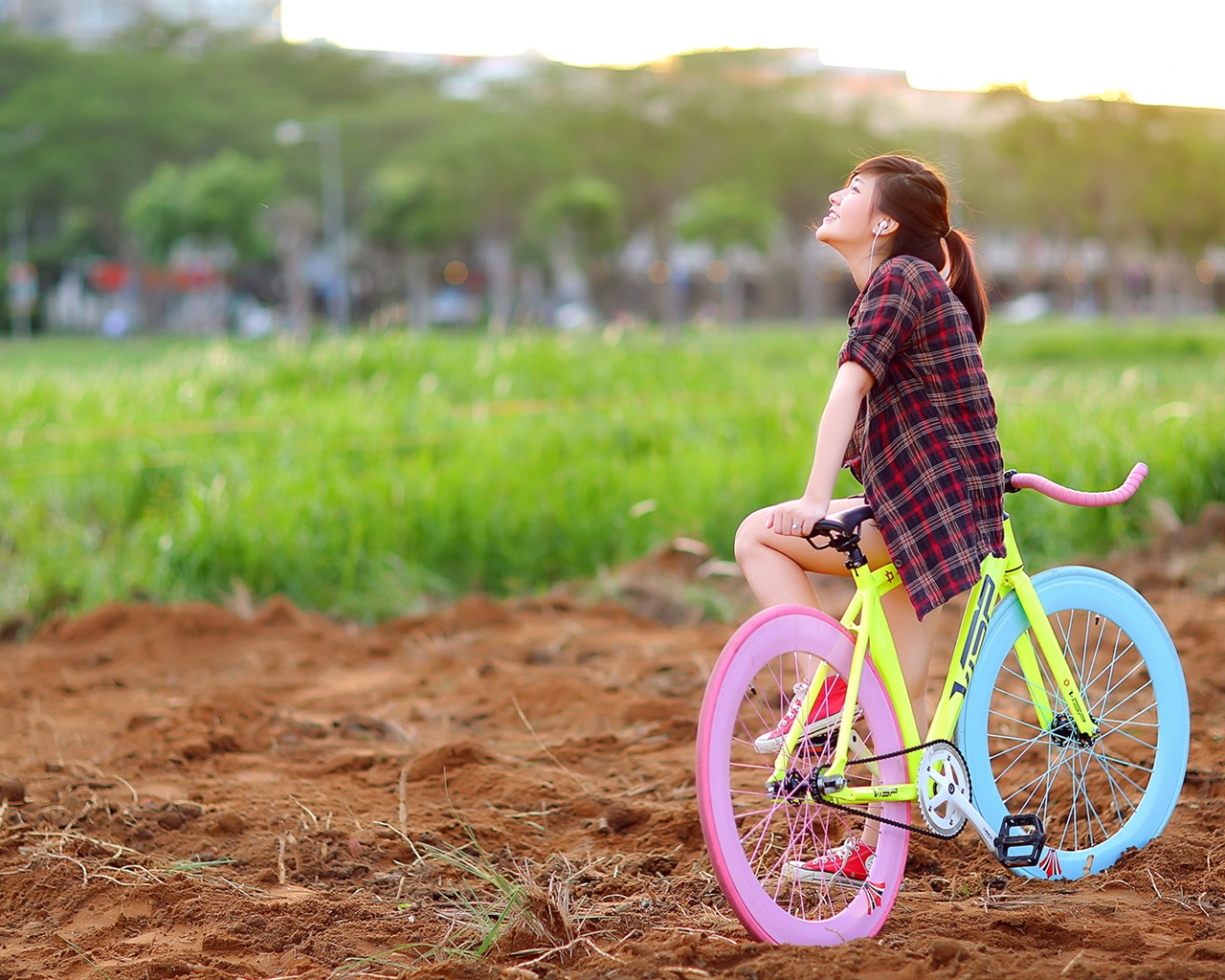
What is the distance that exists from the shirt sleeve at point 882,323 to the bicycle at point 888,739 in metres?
0.31

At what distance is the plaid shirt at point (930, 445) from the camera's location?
279 cm

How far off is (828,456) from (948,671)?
619 millimetres

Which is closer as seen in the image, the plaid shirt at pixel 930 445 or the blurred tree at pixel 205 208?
the plaid shirt at pixel 930 445

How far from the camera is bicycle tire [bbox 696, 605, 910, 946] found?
2545mm

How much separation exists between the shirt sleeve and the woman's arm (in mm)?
37

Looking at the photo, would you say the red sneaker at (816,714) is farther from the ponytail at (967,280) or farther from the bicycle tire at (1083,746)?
the ponytail at (967,280)

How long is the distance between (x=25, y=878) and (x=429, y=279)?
54368mm

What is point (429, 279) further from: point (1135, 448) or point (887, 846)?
point (887, 846)

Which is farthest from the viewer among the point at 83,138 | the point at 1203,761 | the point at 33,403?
the point at 83,138

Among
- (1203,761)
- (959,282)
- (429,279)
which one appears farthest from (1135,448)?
(429,279)

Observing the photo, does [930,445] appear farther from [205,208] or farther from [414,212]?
[414,212]

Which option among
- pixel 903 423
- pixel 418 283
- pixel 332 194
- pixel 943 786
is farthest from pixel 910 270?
pixel 418 283

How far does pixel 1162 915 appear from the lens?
286 centimetres

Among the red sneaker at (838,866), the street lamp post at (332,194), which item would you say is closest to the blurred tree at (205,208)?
the street lamp post at (332,194)
